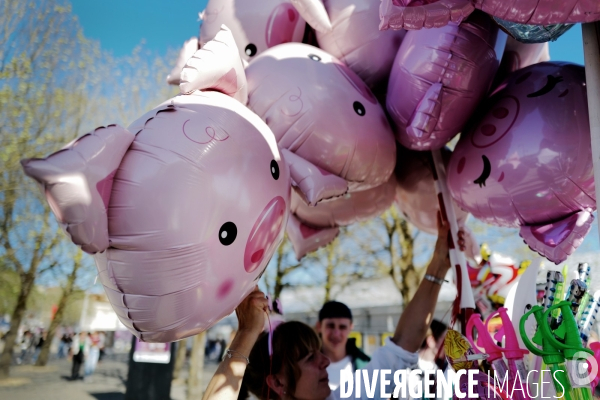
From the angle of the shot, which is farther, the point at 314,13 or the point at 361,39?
the point at 361,39

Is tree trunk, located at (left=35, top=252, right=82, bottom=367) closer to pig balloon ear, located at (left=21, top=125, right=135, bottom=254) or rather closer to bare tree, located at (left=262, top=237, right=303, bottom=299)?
bare tree, located at (left=262, top=237, right=303, bottom=299)

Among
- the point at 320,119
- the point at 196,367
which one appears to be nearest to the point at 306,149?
the point at 320,119

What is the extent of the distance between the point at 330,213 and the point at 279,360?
0.81 meters

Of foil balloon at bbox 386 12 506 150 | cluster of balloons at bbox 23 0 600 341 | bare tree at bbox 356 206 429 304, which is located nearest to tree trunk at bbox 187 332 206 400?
bare tree at bbox 356 206 429 304

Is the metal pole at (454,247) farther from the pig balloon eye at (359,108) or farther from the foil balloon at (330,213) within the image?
the pig balloon eye at (359,108)

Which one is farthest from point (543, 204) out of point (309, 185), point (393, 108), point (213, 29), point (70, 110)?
point (70, 110)

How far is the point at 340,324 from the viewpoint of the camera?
3.49 metres

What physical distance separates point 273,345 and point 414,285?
726 cm

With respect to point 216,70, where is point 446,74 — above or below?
above

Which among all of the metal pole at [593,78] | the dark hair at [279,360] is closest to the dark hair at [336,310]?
the dark hair at [279,360]

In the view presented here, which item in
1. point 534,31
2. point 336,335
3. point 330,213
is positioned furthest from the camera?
point 336,335

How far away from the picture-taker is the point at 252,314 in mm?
1671

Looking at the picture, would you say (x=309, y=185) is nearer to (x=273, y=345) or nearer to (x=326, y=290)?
(x=273, y=345)

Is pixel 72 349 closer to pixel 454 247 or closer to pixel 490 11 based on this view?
pixel 454 247
